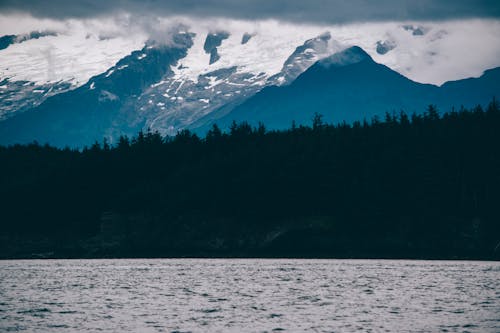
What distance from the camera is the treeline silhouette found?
157375mm

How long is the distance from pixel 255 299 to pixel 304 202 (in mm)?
85163

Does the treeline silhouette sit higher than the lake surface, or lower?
higher

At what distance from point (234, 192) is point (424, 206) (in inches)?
1523

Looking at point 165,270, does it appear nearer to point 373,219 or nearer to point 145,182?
point 373,219

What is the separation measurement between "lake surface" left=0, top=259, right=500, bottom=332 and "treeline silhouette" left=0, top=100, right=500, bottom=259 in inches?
1197

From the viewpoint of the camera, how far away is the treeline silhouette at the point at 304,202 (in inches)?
6196

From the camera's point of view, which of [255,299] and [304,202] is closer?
[255,299]

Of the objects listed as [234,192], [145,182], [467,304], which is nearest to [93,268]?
[234,192]

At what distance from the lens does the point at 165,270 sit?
4906 inches

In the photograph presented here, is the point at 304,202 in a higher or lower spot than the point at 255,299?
higher

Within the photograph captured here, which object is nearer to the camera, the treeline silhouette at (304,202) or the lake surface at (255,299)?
the lake surface at (255,299)

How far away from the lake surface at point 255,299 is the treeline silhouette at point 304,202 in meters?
30.4

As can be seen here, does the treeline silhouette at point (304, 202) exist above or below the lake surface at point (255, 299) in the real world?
above

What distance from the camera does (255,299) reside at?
81938mm
